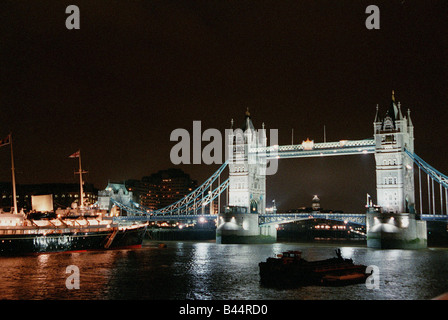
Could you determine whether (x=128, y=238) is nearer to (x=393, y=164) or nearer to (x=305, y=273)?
(x=393, y=164)

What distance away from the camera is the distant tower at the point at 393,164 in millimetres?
59219

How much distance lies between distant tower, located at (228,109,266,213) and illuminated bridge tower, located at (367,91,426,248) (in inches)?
698

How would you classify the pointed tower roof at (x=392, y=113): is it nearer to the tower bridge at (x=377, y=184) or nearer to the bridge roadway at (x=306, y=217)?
the tower bridge at (x=377, y=184)

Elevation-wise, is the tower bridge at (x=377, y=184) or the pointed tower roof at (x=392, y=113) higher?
the pointed tower roof at (x=392, y=113)

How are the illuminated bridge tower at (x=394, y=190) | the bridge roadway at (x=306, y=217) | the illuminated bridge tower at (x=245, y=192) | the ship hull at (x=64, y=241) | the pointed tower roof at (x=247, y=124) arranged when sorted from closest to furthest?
the ship hull at (x=64, y=241), the illuminated bridge tower at (x=394, y=190), the bridge roadway at (x=306, y=217), the illuminated bridge tower at (x=245, y=192), the pointed tower roof at (x=247, y=124)

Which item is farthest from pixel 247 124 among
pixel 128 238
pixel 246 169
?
pixel 128 238

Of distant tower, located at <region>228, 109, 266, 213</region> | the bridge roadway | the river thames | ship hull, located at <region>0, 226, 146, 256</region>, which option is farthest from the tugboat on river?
distant tower, located at <region>228, 109, 266, 213</region>

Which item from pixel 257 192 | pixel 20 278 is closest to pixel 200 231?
pixel 257 192

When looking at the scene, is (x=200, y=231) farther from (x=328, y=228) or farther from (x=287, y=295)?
(x=287, y=295)

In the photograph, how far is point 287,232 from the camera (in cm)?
15025

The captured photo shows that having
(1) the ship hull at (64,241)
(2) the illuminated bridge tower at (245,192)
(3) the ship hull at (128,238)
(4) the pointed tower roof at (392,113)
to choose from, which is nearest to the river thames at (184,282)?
(1) the ship hull at (64,241)

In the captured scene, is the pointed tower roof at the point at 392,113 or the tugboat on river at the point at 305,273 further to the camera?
the pointed tower roof at the point at 392,113

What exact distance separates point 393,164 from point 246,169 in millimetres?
19816

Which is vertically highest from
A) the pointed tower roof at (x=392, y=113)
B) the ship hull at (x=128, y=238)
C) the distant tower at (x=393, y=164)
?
the pointed tower roof at (x=392, y=113)
